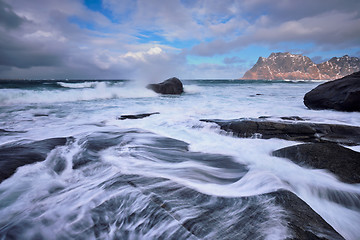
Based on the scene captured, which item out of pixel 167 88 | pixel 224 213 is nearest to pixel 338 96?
pixel 224 213

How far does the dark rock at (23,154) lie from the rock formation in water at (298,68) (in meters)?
172

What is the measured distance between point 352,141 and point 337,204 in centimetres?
210

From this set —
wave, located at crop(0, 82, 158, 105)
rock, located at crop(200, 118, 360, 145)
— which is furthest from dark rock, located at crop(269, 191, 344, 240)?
wave, located at crop(0, 82, 158, 105)

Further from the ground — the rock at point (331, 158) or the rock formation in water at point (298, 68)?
Result: the rock formation in water at point (298, 68)

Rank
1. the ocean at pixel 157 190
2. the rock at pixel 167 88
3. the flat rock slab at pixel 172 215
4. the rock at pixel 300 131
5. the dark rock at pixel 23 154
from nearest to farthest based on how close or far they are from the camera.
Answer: the flat rock slab at pixel 172 215, the ocean at pixel 157 190, the dark rock at pixel 23 154, the rock at pixel 300 131, the rock at pixel 167 88

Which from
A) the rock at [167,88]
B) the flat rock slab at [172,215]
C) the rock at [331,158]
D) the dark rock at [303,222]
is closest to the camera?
the dark rock at [303,222]

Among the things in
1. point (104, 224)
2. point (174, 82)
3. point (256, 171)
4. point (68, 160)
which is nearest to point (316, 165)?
point (256, 171)

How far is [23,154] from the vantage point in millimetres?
2658

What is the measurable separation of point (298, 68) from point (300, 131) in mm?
196106

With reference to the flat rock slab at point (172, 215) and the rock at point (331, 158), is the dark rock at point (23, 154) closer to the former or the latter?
the flat rock slab at point (172, 215)

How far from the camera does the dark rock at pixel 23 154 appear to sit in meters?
2.19

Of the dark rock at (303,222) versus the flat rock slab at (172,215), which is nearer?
the dark rock at (303,222)

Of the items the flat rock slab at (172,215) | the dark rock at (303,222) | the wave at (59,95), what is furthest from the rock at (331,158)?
the wave at (59,95)

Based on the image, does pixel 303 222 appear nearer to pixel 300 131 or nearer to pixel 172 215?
pixel 172 215
